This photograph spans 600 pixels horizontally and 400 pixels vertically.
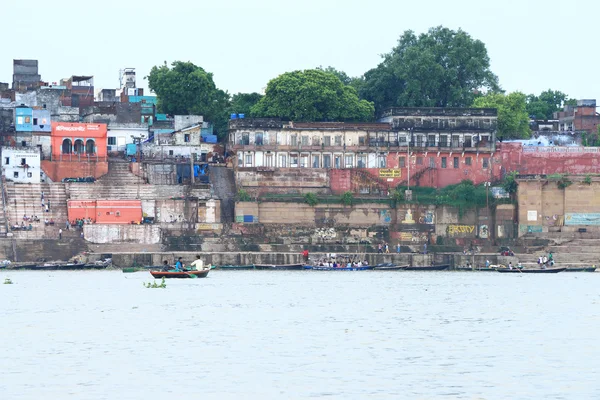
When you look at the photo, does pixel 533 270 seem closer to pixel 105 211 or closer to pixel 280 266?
pixel 280 266

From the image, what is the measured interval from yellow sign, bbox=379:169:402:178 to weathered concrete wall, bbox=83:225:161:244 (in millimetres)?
17184

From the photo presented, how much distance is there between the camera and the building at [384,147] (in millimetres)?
92375

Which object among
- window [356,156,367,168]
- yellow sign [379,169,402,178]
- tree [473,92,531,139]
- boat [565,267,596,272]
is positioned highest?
tree [473,92,531,139]

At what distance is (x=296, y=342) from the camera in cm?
3956

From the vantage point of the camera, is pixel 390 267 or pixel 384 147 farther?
pixel 384 147

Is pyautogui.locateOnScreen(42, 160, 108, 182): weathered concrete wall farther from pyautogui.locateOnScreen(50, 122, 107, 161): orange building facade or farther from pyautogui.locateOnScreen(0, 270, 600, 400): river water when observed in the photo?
pyautogui.locateOnScreen(0, 270, 600, 400): river water

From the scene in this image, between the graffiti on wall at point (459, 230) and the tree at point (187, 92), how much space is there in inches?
773

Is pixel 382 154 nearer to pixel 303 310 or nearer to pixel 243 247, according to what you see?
pixel 243 247

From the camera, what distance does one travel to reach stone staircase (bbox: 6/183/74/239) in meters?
82.6

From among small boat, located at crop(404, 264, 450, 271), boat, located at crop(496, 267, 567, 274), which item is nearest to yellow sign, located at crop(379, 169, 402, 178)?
small boat, located at crop(404, 264, 450, 271)

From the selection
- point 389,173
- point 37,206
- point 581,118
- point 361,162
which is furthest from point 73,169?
point 581,118

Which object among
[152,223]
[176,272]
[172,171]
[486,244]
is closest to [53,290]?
[176,272]

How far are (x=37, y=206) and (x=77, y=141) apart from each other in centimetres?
841

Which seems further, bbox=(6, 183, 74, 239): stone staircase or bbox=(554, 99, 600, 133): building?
bbox=(554, 99, 600, 133): building
